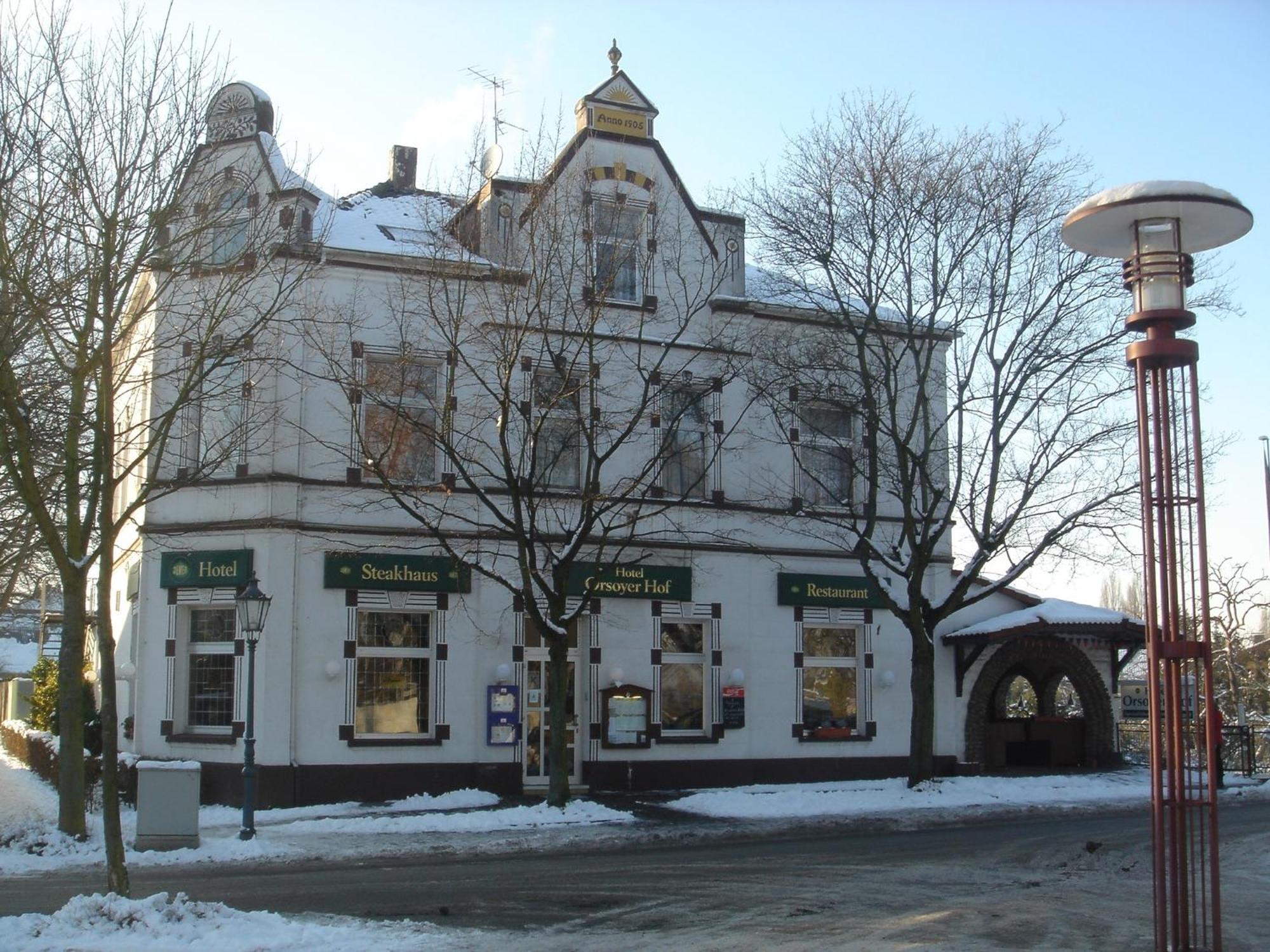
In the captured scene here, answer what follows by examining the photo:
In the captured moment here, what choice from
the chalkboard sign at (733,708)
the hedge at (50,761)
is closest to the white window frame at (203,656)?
the hedge at (50,761)

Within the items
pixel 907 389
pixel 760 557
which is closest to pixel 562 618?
pixel 760 557

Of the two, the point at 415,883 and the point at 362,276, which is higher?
the point at 362,276

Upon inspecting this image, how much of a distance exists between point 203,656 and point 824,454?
1246cm

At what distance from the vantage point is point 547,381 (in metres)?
24.0

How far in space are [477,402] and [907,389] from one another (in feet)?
29.2

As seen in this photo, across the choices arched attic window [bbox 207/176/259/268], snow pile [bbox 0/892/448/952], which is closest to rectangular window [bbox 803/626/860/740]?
arched attic window [bbox 207/176/259/268]

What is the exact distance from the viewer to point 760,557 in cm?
2558

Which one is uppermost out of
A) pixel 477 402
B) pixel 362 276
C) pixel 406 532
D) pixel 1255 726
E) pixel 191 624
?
pixel 362 276

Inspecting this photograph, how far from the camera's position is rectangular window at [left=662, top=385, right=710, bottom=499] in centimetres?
2505

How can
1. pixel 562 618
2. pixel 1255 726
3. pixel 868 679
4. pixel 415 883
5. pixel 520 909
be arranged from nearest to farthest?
1. pixel 520 909
2. pixel 415 883
3. pixel 562 618
4. pixel 868 679
5. pixel 1255 726

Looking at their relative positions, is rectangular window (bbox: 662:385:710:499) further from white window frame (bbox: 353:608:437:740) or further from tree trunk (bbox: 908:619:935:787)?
white window frame (bbox: 353:608:437:740)

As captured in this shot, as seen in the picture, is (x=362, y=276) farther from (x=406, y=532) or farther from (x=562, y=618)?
(x=562, y=618)

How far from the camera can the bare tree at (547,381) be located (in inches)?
802

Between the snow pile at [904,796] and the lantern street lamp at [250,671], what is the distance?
688 centimetres
